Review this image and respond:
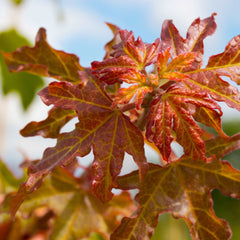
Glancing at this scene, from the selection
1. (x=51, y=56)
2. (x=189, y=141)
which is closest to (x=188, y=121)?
(x=189, y=141)

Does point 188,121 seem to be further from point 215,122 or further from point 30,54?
point 30,54

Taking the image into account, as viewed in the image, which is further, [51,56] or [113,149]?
[51,56]

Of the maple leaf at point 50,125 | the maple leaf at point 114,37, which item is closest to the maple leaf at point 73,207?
the maple leaf at point 50,125

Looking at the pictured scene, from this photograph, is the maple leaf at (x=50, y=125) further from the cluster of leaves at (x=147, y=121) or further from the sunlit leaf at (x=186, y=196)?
the sunlit leaf at (x=186, y=196)

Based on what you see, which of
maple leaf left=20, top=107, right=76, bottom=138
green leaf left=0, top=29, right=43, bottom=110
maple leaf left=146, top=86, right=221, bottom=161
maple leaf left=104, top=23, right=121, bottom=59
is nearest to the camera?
maple leaf left=146, top=86, right=221, bottom=161

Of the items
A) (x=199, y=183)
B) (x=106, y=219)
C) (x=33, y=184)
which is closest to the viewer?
(x=33, y=184)

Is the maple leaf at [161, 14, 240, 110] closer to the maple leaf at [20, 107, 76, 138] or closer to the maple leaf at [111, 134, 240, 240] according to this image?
the maple leaf at [111, 134, 240, 240]

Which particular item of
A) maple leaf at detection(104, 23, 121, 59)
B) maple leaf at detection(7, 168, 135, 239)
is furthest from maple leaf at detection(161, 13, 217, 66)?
maple leaf at detection(7, 168, 135, 239)

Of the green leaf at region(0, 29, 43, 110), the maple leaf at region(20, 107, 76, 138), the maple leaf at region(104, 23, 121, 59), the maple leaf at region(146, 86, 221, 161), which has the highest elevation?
the green leaf at region(0, 29, 43, 110)
